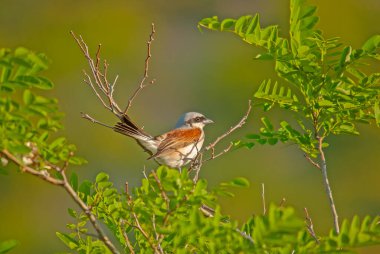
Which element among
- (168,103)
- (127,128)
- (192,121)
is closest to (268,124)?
(127,128)

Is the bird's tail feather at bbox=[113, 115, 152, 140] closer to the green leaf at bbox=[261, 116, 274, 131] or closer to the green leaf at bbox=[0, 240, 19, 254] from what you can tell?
the green leaf at bbox=[261, 116, 274, 131]

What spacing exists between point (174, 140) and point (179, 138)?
0.35ft

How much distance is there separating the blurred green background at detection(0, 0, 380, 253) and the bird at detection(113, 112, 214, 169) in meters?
15.9

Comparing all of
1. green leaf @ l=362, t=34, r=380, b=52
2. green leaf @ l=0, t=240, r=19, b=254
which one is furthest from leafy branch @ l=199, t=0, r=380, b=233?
green leaf @ l=0, t=240, r=19, b=254

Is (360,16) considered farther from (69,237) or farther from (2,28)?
(69,237)

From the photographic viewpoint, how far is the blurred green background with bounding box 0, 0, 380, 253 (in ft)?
93.5

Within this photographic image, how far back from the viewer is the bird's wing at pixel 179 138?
23.2 feet

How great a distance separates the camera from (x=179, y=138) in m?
7.41

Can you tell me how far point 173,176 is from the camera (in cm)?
310

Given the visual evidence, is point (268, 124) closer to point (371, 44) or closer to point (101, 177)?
point (371, 44)

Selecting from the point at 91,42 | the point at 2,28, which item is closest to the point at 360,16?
the point at 91,42

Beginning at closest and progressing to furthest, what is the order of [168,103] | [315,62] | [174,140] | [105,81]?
[315,62], [105,81], [174,140], [168,103]

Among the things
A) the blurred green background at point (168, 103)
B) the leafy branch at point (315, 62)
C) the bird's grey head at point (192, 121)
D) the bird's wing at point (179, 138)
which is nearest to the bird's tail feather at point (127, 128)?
the bird's wing at point (179, 138)

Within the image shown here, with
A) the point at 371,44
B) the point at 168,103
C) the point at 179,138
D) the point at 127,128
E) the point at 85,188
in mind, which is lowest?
the point at 168,103
